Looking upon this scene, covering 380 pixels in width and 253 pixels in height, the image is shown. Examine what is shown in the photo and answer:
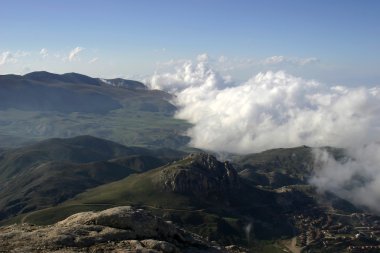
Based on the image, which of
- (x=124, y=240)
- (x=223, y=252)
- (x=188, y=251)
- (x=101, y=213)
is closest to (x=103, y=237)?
(x=124, y=240)

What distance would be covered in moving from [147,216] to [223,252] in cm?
1795

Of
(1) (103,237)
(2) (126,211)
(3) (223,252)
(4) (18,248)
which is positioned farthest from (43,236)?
(3) (223,252)

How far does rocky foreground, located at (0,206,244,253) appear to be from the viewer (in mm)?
73938

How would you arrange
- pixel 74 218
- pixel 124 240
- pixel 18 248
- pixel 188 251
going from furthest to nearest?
pixel 74 218, pixel 188 251, pixel 124 240, pixel 18 248

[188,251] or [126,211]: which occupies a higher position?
[126,211]

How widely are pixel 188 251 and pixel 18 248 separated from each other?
29556mm

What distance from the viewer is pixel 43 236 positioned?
253 feet

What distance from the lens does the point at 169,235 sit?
85.8 metres

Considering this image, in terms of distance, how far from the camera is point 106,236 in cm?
7756

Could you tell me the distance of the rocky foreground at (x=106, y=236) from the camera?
2911 inches

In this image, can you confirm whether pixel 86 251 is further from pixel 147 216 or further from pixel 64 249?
pixel 147 216

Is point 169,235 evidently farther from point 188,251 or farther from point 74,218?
point 74,218

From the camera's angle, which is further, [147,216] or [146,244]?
[147,216]

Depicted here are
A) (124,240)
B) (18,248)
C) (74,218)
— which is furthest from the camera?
(74,218)
